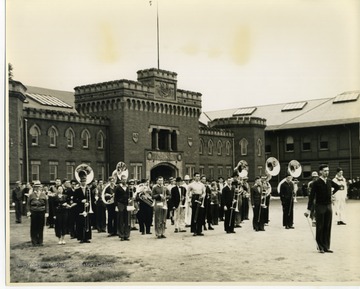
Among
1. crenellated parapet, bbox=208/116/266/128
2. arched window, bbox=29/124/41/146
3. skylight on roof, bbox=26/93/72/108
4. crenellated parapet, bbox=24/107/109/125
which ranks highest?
skylight on roof, bbox=26/93/72/108

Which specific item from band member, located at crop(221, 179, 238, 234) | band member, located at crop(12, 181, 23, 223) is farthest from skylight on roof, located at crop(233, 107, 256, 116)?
band member, located at crop(221, 179, 238, 234)

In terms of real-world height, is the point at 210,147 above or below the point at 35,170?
above

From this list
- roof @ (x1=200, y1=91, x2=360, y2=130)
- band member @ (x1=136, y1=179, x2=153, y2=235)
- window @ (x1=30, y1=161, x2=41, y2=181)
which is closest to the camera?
band member @ (x1=136, y1=179, x2=153, y2=235)

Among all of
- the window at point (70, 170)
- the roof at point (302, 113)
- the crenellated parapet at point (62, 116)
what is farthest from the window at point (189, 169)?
the roof at point (302, 113)

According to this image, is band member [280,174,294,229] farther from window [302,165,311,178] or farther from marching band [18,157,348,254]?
window [302,165,311,178]

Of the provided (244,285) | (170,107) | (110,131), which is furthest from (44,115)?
(244,285)

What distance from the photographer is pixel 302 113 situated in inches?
2454

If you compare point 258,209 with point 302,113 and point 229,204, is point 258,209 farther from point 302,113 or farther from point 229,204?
point 302,113

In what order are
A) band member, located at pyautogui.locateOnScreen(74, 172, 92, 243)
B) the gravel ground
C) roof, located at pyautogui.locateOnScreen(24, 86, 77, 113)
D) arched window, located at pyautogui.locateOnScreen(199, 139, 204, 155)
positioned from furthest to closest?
arched window, located at pyautogui.locateOnScreen(199, 139, 204, 155) → roof, located at pyautogui.locateOnScreen(24, 86, 77, 113) → band member, located at pyautogui.locateOnScreen(74, 172, 92, 243) → the gravel ground

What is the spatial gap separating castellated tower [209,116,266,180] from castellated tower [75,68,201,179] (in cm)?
792

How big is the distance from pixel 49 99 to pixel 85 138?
4.46 metres

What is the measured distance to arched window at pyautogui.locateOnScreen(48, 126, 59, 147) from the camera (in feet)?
142

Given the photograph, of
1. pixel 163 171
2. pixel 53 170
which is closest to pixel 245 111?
pixel 163 171

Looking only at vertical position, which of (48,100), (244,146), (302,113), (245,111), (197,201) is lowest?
(197,201)
